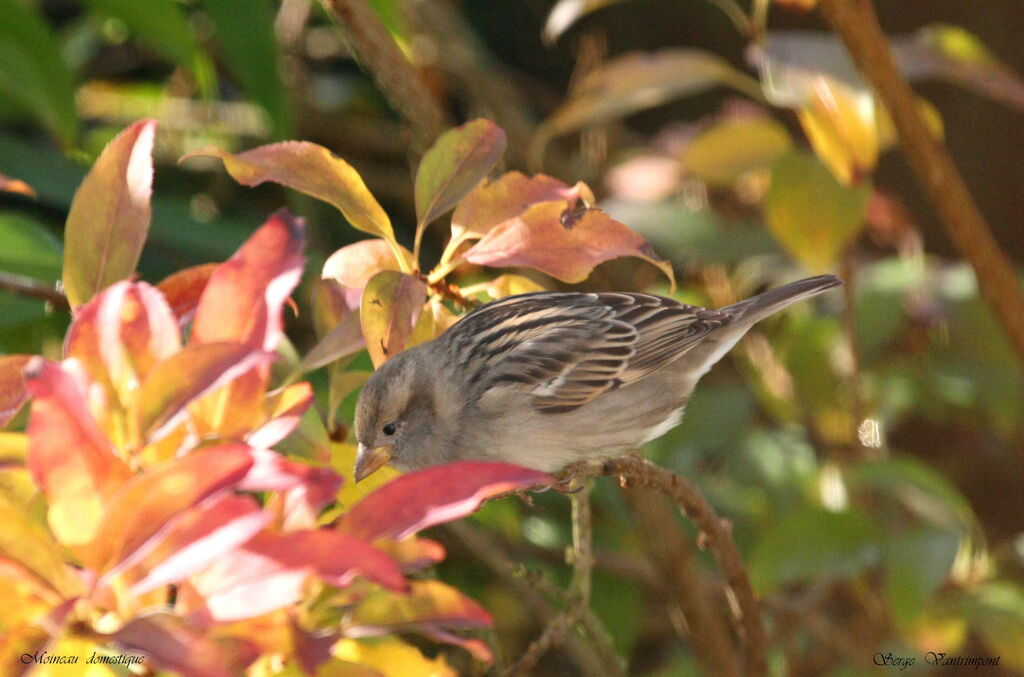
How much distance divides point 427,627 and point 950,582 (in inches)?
54.5

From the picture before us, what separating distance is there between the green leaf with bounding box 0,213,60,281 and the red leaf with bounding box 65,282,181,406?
1.52ft

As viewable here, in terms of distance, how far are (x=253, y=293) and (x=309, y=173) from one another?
17 centimetres

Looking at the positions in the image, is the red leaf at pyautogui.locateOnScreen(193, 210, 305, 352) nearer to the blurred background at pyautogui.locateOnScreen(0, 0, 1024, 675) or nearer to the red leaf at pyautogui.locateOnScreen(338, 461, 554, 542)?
the red leaf at pyautogui.locateOnScreen(338, 461, 554, 542)

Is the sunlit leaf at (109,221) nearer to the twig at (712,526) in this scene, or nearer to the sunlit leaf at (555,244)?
Result: the sunlit leaf at (555,244)

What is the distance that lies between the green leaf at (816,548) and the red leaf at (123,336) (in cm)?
109

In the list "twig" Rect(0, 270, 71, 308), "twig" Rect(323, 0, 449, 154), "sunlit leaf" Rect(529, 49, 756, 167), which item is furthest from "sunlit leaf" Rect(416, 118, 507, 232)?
"sunlit leaf" Rect(529, 49, 756, 167)

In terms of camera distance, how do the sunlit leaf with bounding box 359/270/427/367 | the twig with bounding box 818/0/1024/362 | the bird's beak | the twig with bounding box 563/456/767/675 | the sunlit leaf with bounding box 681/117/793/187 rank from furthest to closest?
the sunlit leaf with bounding box 681/117/793/187
the twig with bounding box 818/0/1024/362
the bird's beak
the twig with bounding box 563/456/767/675
the sunlit leaf with bounding box 359/270/427/367

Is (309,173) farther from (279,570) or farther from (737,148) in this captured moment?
(737,148)

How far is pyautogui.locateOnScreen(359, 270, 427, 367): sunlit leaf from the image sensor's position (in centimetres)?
89

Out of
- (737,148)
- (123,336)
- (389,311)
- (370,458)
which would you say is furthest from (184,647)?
(737,148)

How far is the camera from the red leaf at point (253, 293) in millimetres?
790

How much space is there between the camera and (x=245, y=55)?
5.47 ft

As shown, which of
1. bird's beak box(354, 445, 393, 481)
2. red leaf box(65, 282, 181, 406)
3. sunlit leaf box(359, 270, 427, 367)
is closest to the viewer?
red leaf box(65, 282, 181, 406)

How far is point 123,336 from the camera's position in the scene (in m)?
0.77
